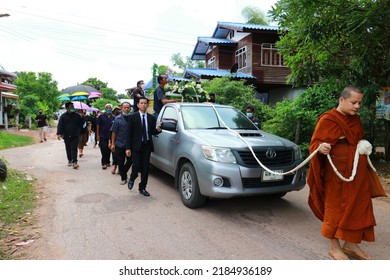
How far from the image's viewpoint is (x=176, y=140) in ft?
17.8

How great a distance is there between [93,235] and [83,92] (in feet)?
36.2

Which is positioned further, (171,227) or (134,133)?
(134,133)

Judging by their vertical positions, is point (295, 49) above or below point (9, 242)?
above

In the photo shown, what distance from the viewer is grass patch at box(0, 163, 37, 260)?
4.13m

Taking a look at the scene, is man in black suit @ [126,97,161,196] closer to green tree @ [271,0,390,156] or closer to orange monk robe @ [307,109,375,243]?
orange monk robe @ [307,109,375,243]

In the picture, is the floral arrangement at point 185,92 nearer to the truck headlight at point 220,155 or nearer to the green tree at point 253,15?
the truck headlight at point 220,155

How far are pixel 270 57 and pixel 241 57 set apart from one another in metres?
2.62

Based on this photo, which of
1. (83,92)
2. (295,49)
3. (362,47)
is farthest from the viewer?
(83,92)

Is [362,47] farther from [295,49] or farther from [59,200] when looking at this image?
[59,200]

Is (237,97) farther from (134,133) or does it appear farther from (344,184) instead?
(344,184)

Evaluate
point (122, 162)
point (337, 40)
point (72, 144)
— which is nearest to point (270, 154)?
point (122, 162)

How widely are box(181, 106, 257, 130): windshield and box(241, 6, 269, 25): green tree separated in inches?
1274

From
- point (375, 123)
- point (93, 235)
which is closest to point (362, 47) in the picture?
point (375, 123)

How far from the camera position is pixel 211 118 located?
5.74 m
